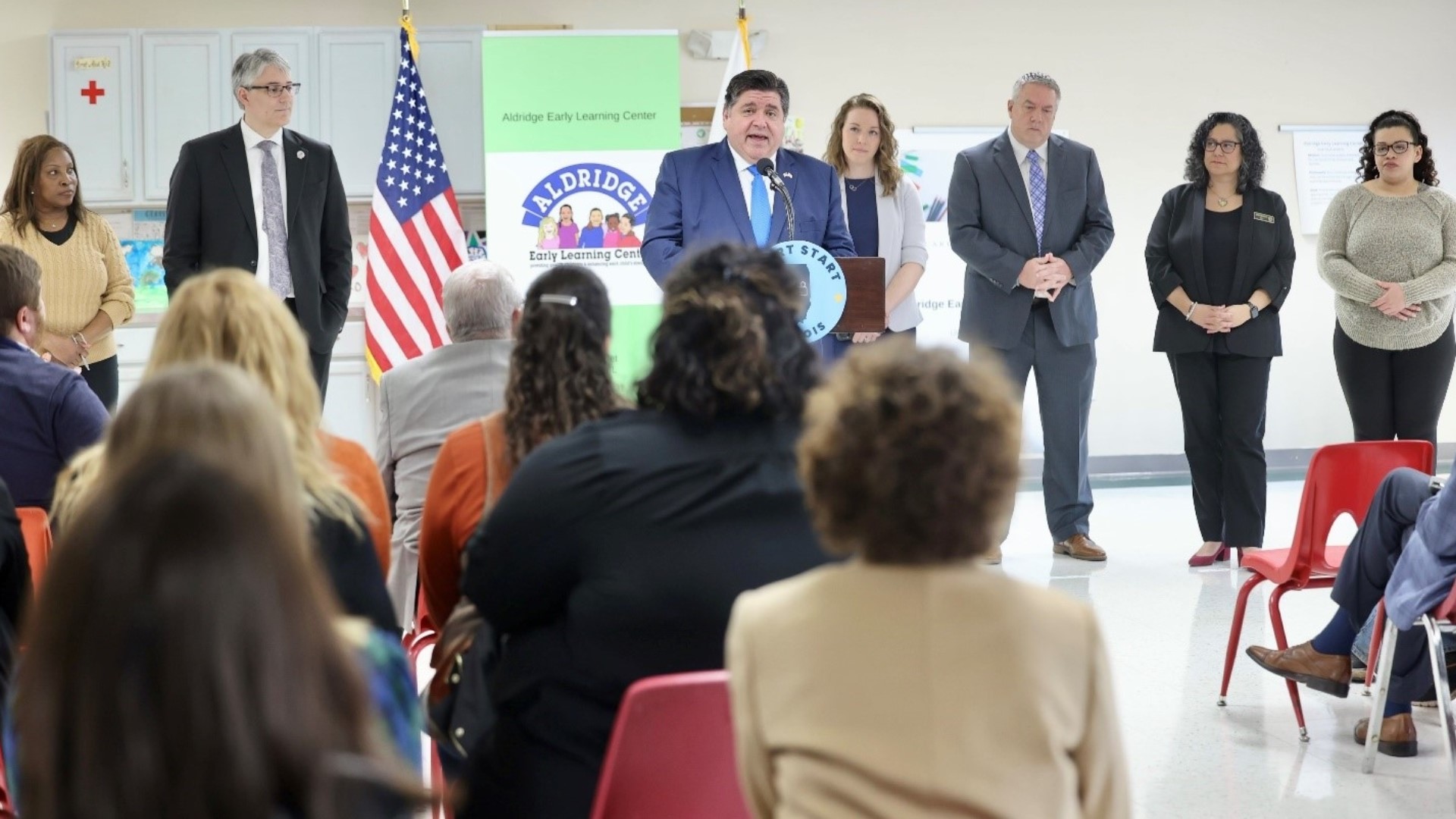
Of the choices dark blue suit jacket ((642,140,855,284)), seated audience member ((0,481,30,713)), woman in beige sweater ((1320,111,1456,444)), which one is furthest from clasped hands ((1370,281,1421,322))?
seated audience member ((0,481,30,713))

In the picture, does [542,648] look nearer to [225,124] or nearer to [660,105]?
[660,105]

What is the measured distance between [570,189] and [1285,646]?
487cm

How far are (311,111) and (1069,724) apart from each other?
25.2 ft

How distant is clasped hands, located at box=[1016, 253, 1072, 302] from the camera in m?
5.93

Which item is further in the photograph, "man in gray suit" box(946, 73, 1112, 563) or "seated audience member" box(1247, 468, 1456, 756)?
"man in gray suit" box(946, 73, 1112, 563)

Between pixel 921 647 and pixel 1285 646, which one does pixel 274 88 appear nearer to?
pixel 1285 646

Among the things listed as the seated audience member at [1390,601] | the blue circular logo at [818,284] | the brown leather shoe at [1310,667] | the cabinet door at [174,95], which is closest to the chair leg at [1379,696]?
the seated audience member at [1390,601]

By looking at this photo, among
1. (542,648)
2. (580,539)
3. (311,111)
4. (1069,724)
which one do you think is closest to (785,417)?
(580,539)

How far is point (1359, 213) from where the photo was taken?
19.2 ft

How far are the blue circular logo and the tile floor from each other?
4.12ft

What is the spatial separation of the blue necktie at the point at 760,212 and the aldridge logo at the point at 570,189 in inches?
130

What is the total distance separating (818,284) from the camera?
3.97m

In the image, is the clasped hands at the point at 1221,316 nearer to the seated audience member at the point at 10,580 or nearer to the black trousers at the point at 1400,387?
the black trousers at the point at 1400,387

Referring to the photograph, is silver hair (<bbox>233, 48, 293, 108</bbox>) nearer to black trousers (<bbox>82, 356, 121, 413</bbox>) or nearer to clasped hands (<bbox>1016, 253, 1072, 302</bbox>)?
black trousers (<bbox>82, 356, 121, 413</bbox>)
